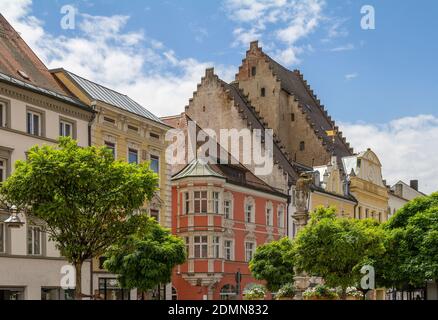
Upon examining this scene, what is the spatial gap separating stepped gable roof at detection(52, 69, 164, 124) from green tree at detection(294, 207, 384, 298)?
43.4 ft

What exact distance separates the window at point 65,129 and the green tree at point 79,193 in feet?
31.0

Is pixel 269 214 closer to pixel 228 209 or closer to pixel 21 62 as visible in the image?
pixel 228 209

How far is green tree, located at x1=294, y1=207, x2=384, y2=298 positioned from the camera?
3095 centimetres

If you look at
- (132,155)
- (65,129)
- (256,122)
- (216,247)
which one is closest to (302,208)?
(132,155)

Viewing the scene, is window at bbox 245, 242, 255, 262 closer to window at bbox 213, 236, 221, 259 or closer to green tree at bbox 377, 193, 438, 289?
window at bbox 213, 236, 221, 259

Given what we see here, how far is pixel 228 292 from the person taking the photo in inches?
1896

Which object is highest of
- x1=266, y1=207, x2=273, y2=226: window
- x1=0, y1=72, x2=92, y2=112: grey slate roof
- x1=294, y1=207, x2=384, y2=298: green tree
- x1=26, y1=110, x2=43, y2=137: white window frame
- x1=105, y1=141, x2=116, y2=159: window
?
x1=0, y1=72, x2=92, y2=112: grey slate roof

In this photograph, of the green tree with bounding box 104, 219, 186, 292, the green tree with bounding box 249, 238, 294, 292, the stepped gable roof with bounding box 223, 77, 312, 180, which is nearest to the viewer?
the green tree with bounding box 104, 219, 186, 292

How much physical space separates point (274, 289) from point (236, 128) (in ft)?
59.4

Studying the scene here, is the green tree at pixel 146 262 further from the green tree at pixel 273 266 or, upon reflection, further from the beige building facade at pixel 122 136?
the green tree at pixel 273 266

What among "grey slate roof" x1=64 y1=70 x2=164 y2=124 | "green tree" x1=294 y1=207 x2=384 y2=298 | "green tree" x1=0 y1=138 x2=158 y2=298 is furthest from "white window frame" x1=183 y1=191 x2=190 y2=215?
"green tree" x1=0 y1=138 x2=158 y2=298

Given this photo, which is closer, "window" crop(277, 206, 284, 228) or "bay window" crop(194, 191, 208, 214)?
"bay window" crop(194, 191, 208, 214)
